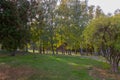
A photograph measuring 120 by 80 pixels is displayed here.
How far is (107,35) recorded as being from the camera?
1051 inches

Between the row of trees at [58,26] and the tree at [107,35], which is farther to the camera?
the tree at [107,35]

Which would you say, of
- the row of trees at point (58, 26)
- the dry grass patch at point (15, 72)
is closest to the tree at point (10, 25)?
the row of trees at point (58, 26)

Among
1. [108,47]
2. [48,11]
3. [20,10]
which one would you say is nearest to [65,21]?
A: [48,11]

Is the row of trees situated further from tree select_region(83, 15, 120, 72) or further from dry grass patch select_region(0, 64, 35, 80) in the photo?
dry grass patch select_region(0, 64, 35, 80)

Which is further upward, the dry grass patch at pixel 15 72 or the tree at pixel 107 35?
the tree at pixel 107 35

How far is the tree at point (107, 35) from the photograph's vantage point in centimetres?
2581

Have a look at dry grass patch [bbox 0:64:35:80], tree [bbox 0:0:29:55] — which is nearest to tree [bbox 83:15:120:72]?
dry grass patch [bbox 0:64:35:80]

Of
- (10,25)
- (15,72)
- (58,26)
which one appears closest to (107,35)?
(15,72)

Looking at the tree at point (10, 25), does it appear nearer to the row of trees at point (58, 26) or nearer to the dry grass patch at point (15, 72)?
the row of trees at point (58, 26)

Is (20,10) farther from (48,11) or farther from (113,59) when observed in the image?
(48,11)

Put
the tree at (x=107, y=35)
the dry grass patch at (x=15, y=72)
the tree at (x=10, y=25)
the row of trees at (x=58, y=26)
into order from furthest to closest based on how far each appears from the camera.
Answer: the tree at (x=107, y=35) → the dry grass patch at (x=15, y=72) → the row of trees at (x=58, y=26) → the tree at (x=10, y=25)

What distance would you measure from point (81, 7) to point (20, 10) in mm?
36263

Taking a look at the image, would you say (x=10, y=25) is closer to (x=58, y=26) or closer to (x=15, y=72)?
(x=15, y=72)

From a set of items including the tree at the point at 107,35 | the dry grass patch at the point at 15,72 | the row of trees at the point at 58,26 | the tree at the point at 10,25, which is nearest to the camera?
the tree at the point at 10,25
